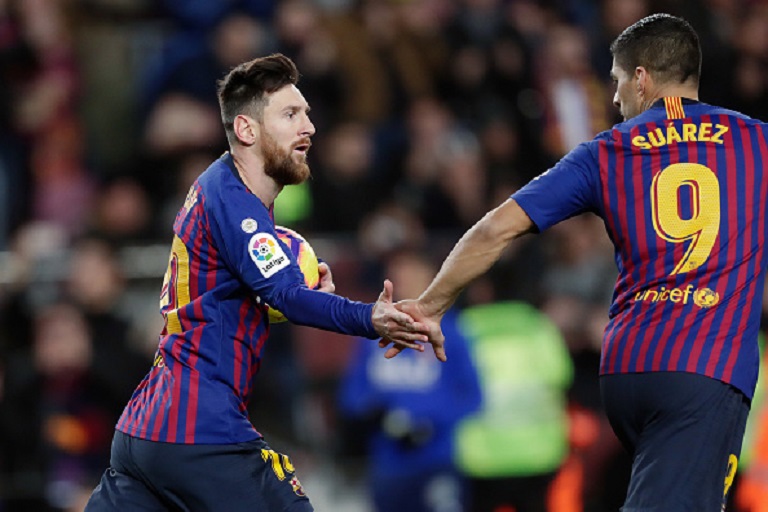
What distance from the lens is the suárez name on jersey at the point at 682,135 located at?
4766 millimetres

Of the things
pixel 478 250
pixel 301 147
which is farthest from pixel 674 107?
pixel 301 147

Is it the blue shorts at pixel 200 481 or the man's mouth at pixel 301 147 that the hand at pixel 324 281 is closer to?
the man's mouth at pixel 301 147

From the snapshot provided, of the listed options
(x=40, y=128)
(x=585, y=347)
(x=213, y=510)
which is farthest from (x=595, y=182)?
(x=40, y=128)

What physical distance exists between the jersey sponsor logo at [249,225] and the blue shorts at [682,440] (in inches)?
55.3

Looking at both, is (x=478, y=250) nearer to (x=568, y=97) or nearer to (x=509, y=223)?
(x=509, y=223)

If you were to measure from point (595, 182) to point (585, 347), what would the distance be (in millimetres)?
4013

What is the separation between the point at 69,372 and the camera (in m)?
8.12

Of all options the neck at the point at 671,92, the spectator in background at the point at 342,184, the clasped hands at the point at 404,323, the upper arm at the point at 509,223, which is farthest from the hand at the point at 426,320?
the spectator in background at the point at 342,184

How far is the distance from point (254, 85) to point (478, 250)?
1034 millimetres

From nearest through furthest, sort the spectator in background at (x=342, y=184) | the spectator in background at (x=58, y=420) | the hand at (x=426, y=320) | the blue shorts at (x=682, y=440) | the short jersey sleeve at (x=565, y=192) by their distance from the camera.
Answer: the blue shorts at (x=682, y=440)
the short jersey sleeve at (x=565, y=192)
the hand at (x=426, y=320)
the spectator in background at (x=58, y=420)
the spectator in background at (x=342, y=184)

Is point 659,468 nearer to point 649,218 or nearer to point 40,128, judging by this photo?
point 649,218

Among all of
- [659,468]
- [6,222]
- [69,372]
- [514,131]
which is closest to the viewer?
[659,468]

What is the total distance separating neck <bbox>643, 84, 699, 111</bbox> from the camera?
4.96m

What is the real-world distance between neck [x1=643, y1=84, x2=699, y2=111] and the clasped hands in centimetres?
113
